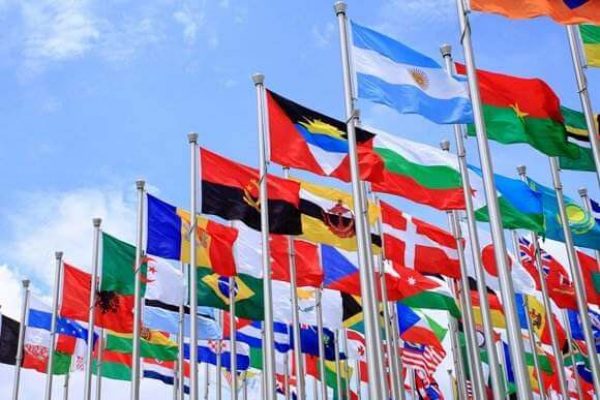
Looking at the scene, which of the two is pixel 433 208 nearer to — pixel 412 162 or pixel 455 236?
pixel 412 162

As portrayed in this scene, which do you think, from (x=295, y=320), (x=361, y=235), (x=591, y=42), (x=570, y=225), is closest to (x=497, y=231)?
(x=361, y=235)

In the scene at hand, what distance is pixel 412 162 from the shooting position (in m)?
17.7

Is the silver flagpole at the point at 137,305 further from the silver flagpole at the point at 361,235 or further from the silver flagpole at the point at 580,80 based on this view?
the silver flagpole at the point at 580,80

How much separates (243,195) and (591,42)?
863 cm

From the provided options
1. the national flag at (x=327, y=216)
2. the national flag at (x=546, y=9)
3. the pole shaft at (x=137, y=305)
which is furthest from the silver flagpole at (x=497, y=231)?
the pole shaft at (x=137, y=305)

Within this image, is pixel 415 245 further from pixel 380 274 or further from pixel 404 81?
pixel 404 81

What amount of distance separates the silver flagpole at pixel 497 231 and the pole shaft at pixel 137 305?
1089cm

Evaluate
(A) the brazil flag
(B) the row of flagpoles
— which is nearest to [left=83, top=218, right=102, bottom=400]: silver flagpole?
(B) the row of flagpoles

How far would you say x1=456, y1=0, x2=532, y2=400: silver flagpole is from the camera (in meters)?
10.7

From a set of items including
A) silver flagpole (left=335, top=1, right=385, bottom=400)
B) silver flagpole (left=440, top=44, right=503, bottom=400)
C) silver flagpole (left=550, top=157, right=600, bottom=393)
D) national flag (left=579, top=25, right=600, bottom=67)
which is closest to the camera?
silver flagpole (left=335, top=1, right=385, bottom=400)

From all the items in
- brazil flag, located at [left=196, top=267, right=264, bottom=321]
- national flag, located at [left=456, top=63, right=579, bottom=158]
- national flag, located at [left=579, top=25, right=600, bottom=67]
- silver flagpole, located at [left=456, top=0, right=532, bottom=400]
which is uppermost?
national flag, located at [left=579, top=25, right=600, bottom=67]

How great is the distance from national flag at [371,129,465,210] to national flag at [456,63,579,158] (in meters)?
1.75

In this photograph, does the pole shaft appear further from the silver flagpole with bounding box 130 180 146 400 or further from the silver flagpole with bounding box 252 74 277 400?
the silver flagpole with bounding box 252 74 277 400

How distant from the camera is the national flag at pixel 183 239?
20.5 m
